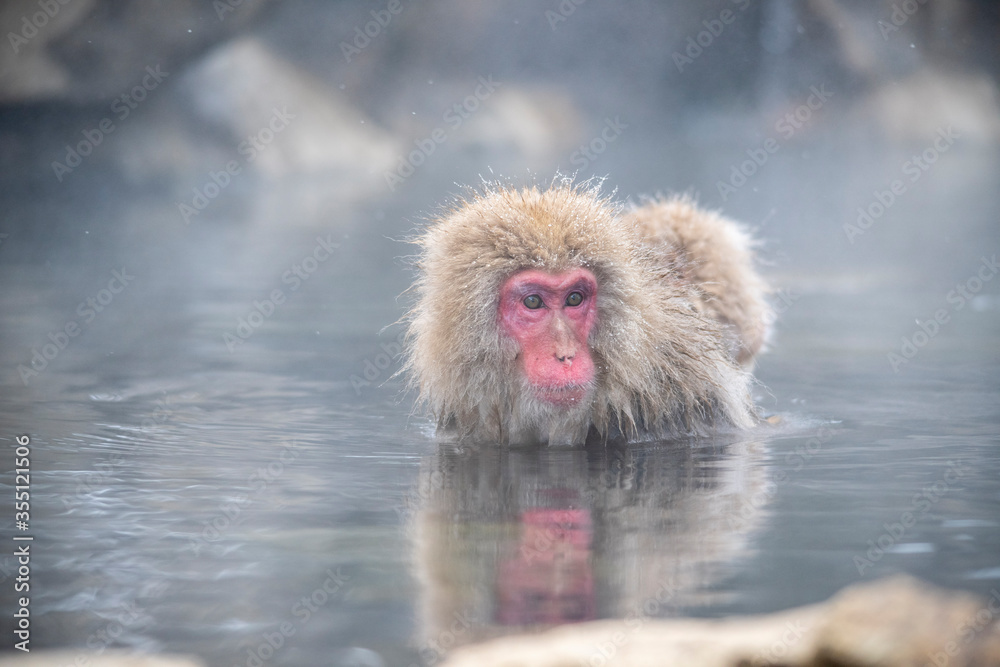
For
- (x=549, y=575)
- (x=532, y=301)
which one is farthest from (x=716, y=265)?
(x=549, y=575)

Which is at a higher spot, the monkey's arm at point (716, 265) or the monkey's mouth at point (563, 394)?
the monkey's arm at point (716, 265)

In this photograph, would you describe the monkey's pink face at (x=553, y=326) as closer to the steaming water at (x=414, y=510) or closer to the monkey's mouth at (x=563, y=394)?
the monkey's mouth at (x=563, y=394)

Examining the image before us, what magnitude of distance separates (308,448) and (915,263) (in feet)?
31.7

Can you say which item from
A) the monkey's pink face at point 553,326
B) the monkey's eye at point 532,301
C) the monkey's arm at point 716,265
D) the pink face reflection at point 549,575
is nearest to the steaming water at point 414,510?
the pink face reflection at point 549,575

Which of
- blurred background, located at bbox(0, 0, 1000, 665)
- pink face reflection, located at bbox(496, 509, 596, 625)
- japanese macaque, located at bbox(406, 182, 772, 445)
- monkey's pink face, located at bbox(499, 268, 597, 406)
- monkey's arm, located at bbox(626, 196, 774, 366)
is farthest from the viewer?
monkey's arm, located at bbox(626, 196, 774, 366)

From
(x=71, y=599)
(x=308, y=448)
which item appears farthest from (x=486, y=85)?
(x=71, y=599)

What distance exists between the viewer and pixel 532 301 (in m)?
3.99

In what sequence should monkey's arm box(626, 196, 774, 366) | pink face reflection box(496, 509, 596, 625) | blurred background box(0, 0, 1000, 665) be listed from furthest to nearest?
monkey's arm box(626, 196, 774, 366) → blurred background box(0, 0, 1000, 665) → pink face reflection box(496, 509, 596, 625)

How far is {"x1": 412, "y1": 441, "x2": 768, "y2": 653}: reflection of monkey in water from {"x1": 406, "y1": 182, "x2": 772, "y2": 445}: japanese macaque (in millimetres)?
144

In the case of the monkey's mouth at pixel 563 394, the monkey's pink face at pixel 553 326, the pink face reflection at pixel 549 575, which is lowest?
the pink face reflection at pixel 549 575

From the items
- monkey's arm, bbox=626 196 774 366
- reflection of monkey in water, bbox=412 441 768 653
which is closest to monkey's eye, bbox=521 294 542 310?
reflection of monkey in water, bbox=412 441 768 653

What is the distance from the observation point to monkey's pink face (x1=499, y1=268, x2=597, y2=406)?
12.7ft

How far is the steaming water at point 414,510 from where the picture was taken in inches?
92.3

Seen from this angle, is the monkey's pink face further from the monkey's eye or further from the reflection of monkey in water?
the reflection of monkey in water
